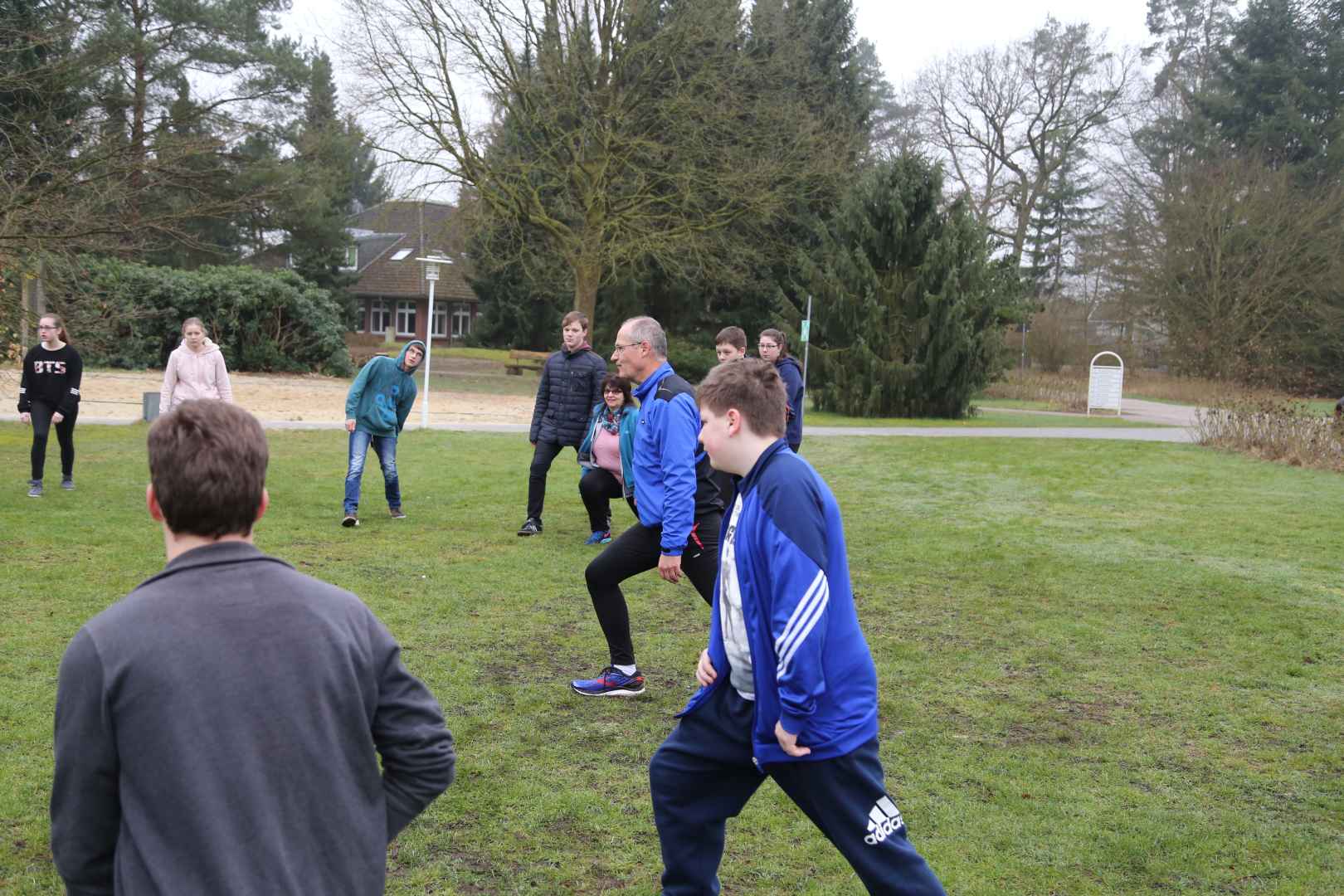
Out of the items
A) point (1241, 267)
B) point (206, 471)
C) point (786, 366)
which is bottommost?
point (206, 471)

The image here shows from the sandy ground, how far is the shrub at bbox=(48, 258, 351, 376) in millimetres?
851

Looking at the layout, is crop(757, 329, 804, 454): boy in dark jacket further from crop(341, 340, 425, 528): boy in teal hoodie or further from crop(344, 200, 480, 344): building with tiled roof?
crop(344, 200, 480, 344): building with tiled roof

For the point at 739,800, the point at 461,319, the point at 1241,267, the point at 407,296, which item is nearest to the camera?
the point at 739,800

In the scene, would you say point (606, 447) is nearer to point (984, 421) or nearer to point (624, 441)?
point (624, 441)

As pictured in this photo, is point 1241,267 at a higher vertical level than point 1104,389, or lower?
higher

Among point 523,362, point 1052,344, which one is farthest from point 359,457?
point 1052,344

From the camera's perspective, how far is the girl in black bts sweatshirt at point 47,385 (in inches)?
440

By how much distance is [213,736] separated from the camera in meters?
1.83

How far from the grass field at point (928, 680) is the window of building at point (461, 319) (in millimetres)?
52225

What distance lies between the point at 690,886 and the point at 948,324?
25.6 metres

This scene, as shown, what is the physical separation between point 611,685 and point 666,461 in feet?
4.47

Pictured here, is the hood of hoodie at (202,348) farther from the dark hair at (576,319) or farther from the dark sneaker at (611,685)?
the dark sneaker at (611,685)

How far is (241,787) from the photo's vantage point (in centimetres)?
185

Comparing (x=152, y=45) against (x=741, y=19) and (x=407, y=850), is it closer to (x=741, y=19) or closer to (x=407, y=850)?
(x=741, y=19)
